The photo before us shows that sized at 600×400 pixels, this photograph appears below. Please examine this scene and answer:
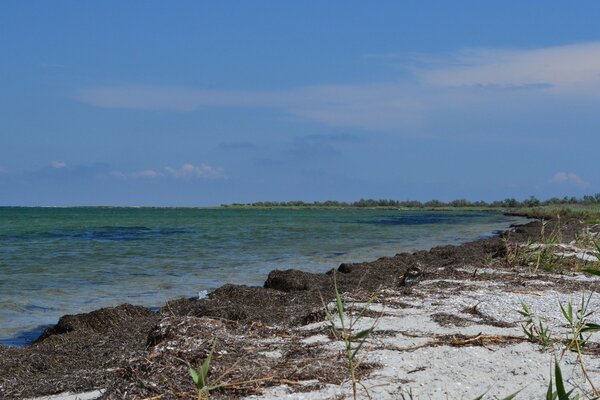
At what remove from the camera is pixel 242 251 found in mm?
21266

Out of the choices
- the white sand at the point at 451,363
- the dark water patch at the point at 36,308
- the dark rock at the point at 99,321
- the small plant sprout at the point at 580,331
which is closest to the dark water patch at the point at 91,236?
the dark water patch at the point at 36,308

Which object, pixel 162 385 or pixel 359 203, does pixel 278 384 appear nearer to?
pixel 162 385

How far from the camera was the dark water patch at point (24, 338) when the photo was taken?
827 cm

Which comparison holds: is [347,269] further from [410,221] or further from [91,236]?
[410,221]

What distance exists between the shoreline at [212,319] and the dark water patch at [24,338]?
36 cm

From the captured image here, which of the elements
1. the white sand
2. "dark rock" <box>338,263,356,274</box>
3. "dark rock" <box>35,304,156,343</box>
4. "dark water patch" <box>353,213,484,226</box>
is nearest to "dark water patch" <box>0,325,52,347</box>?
"dark rock" <box>35,304,156,343</box>

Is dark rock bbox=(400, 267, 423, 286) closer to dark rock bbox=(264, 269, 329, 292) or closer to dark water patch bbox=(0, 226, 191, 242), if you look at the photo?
dark rock bbox=(264, 269, 329, 292)

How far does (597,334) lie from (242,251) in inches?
623

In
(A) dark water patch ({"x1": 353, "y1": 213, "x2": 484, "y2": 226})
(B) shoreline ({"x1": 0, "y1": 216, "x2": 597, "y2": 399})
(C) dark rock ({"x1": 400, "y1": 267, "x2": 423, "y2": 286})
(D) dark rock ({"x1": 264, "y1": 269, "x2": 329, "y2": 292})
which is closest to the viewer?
(B) shoreline ({"x1": 0, "y1": 216, "x2": 597, "y2": 399})

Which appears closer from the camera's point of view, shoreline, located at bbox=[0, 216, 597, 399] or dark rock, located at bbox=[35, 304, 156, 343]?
shoreline, located at bbox=[0, 216, 597, 399]

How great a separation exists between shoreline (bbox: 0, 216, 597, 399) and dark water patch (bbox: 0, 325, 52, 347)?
0.36 m

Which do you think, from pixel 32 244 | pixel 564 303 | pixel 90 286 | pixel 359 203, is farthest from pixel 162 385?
pixel 359 203

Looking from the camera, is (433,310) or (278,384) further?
(433,310)

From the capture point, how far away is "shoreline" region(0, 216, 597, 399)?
485 centimetres
